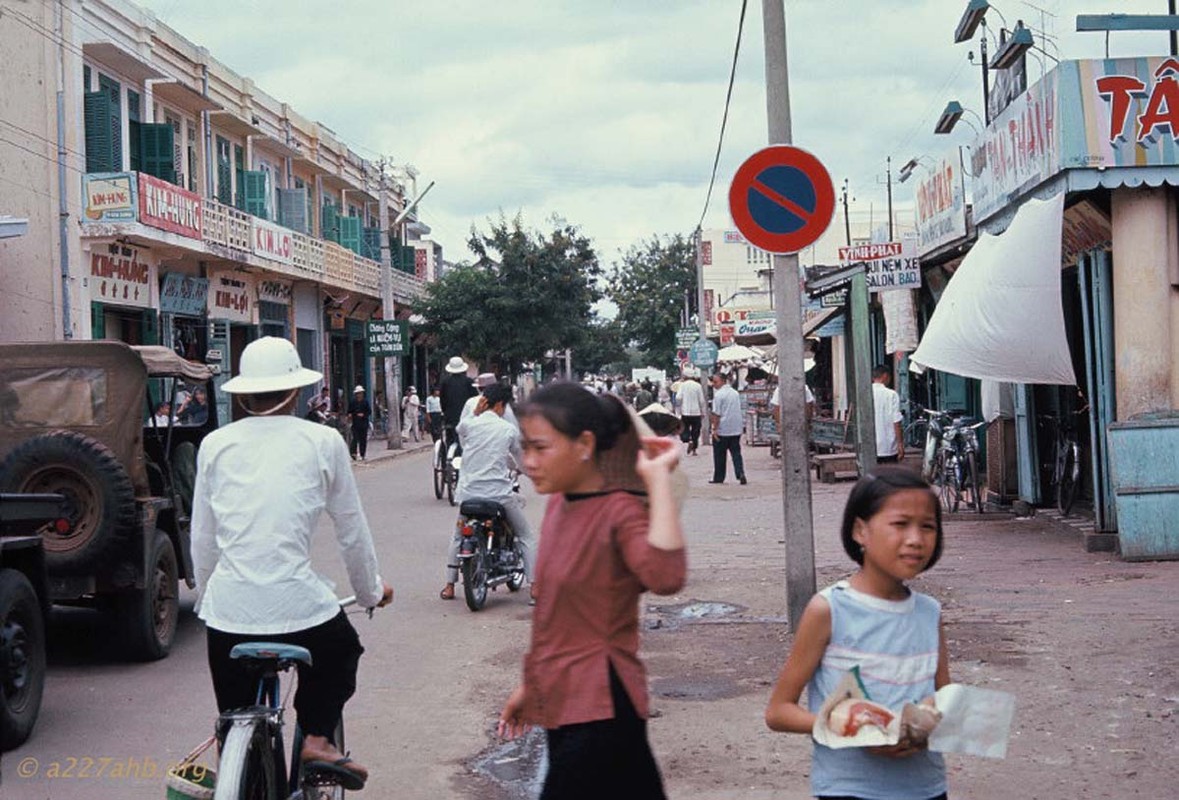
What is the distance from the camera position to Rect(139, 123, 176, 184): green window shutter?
28016 millimetres

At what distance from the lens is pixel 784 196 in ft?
29.5

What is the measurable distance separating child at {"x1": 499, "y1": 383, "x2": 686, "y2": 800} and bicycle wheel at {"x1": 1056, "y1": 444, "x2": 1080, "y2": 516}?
12470 millimetres

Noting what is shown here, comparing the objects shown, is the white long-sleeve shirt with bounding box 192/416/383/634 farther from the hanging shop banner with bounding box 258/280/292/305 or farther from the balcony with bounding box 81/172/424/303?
the hanging shop banner with bounding box 258/280/292/305

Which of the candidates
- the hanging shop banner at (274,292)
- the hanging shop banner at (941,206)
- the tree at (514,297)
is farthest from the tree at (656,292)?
the hanging shop banner at (941,206)

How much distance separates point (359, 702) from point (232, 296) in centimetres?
2702

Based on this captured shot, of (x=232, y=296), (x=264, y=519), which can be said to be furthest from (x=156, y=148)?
(x=264, y=519)

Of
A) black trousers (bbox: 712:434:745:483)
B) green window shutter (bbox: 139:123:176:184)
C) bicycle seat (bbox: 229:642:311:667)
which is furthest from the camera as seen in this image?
green window shutter (bbox: 139:123:176:184)

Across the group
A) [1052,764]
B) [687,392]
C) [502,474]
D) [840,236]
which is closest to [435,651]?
[502,474]

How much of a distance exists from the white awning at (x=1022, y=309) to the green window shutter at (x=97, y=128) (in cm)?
1782

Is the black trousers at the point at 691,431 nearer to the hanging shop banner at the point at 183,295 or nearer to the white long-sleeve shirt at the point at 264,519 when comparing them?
the hanging shop banner at the point at 183,295

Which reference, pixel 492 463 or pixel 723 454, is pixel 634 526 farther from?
pixel 723 454

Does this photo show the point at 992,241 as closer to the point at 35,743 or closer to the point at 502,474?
the point at 502,474

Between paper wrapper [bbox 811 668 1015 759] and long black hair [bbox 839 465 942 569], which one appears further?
long black hair [bbox 839 465 942 569]

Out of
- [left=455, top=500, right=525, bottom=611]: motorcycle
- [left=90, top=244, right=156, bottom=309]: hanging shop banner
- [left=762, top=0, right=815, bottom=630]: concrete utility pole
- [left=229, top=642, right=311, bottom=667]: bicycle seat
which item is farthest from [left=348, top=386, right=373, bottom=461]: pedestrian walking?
[left=229, top=642, right=311, bottom=667]: bicycle seat
